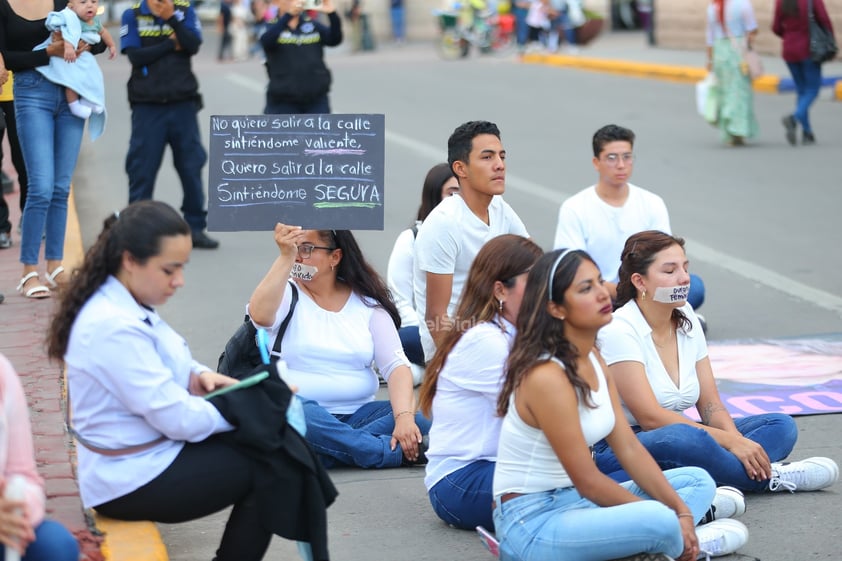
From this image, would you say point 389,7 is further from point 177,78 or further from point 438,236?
point 438,236

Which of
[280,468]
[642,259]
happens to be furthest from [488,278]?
[280,468]

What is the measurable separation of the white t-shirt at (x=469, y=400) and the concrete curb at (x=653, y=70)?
1498 cm

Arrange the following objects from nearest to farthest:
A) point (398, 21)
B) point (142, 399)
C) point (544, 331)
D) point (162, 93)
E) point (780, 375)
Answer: point (142, 399)
point (544, 331)
point (780, 375)
point (162, 93)
point (398, 21)

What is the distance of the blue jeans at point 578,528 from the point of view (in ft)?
13.8

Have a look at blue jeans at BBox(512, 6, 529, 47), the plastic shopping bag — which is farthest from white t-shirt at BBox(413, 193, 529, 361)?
blue jeans at BBox(512, 6, 529, 47)

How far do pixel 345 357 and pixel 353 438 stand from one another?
1.18 ft

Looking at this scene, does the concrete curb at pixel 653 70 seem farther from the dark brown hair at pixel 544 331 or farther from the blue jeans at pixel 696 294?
the dark brown hair at pixel 544 331

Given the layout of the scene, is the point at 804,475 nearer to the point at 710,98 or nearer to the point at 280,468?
the point at 280,468

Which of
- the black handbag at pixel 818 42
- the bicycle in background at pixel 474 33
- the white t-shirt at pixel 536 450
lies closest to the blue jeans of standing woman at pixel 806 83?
the black handbag at pixel 818 42

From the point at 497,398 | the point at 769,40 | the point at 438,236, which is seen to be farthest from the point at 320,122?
the point at 769,40

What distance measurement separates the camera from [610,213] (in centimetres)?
756

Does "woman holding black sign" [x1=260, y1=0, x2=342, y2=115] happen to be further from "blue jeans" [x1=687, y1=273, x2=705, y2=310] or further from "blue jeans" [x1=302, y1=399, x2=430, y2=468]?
"blue jeans" [x1=302, y1=399, x2=430, y2=468]

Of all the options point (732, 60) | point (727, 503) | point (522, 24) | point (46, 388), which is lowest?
point (522, 24)

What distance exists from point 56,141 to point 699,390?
4382mm
